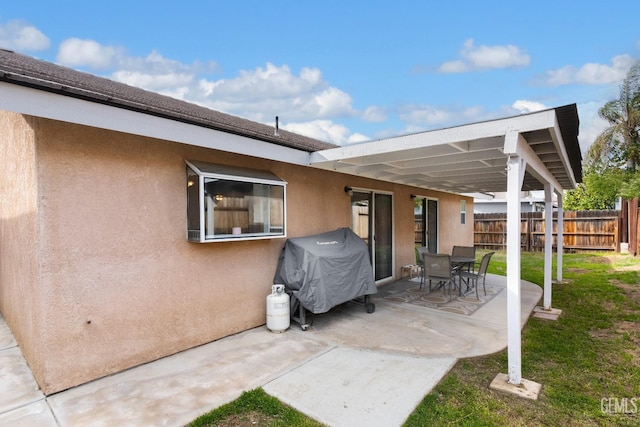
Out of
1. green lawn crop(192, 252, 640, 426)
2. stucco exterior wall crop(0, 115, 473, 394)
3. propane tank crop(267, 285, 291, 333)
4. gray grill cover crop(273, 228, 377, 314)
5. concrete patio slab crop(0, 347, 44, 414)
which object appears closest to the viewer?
green lawn crop(192, 252, 640, 426)

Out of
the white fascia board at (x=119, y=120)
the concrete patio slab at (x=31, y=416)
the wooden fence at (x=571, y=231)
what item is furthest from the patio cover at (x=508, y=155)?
the wooden fence at (x=571, y=231)

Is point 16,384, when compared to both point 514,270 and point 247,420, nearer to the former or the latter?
point 247,420

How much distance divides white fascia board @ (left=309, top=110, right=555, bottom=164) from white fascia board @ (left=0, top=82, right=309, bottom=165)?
1076 mm

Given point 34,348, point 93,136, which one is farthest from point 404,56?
point 34,348

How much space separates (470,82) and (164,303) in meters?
18.5

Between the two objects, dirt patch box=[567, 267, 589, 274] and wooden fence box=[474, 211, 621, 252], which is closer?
dirt patch box=[567, 267, 589, 274]

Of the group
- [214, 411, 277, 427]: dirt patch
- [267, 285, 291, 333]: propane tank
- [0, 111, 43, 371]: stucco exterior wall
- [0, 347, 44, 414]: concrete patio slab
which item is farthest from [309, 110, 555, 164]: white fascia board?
[0, 347, 44, 414]: concrete patio slab

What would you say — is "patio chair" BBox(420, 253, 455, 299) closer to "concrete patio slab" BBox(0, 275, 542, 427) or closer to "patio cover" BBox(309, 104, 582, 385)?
"concrete patio slab" BBox(0, 275, 542, 427)

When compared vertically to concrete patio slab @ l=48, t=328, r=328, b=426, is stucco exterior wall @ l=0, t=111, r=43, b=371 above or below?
above

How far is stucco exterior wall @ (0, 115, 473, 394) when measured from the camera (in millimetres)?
3506

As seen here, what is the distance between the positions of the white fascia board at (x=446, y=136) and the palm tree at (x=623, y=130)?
21314 millimetres

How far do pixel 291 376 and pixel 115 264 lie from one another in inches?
97.2

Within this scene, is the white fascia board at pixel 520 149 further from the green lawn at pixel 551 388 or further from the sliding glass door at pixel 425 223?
the sliding glass door at pixel 425 223

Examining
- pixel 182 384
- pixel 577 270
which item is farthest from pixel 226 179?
pixel 577 270
